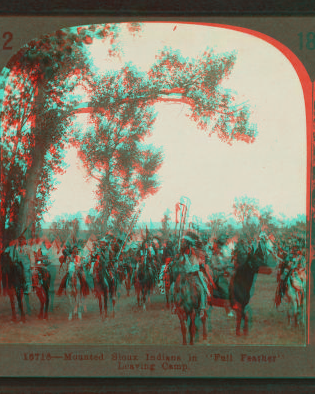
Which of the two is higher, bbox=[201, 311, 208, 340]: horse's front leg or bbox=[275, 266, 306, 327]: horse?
bbox=[275, 266, 306, 327]: horse

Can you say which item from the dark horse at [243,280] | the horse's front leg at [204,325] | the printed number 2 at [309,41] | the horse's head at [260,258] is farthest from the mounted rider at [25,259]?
the printed number 2 at [309,41]

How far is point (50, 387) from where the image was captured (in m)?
4.41

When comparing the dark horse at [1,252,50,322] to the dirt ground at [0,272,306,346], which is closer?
the dirt ground at [0,272,306,346]

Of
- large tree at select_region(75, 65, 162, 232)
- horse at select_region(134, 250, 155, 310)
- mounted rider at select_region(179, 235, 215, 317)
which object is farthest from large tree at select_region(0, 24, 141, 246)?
mounted rider at select_region(179, 235, 215, 317)

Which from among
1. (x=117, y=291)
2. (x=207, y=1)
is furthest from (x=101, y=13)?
(x=117, y=291)

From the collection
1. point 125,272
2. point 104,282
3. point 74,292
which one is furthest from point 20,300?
point 125,272

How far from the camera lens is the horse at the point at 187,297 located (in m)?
4.46

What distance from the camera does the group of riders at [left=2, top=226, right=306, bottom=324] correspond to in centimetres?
441

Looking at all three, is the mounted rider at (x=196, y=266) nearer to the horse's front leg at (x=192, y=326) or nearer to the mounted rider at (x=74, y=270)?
the horse's front leg at (x=192, y=326)

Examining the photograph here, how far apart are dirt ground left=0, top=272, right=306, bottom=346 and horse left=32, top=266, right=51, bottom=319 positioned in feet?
0.22

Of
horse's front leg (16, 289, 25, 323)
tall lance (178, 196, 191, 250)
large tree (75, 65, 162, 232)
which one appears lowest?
horse's front leg (16, 289, 25, 323)

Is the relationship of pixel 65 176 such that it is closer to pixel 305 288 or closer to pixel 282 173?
pixel 282 173

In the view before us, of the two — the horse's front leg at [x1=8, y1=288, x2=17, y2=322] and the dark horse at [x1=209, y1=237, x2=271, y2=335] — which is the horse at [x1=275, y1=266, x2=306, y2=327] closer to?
the dark horse at [x1=209, y1=237, x2=271, y2=335]

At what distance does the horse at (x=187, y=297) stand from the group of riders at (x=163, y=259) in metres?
0.03
